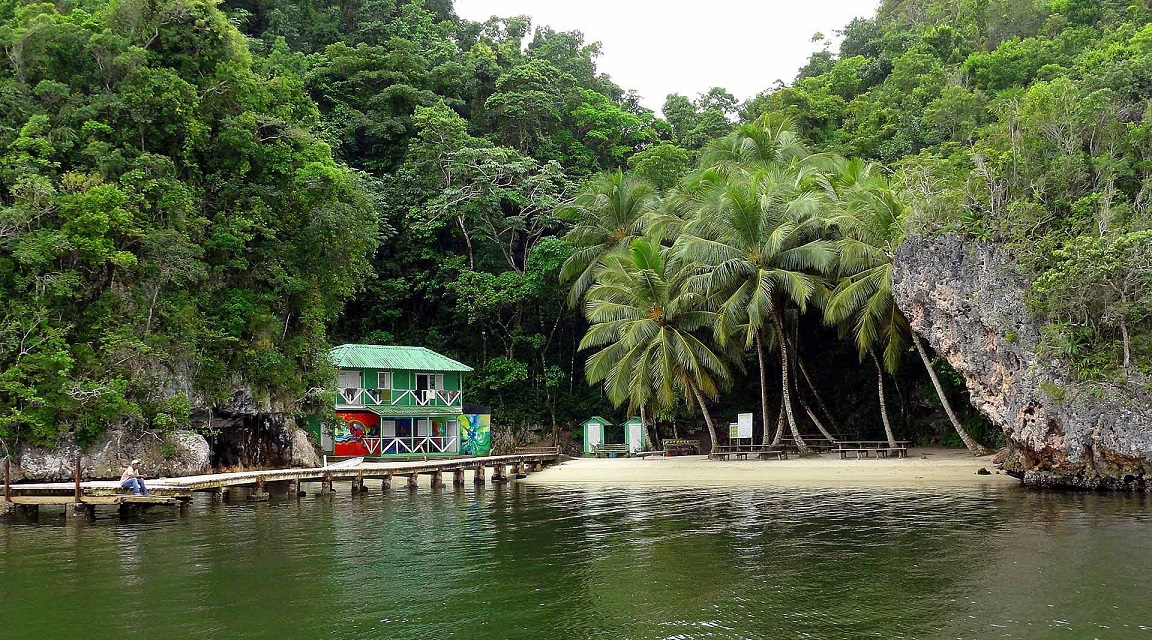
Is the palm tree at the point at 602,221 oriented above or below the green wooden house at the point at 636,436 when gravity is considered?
above

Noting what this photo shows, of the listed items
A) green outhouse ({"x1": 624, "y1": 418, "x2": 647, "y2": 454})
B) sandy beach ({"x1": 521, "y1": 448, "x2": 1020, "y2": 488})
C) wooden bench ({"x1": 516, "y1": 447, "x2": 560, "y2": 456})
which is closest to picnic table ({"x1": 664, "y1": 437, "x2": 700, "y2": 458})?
green outhouse ({"x1": 624, "y1": 418, "x2": 647, "y2": 454})

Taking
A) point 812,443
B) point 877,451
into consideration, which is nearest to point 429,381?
point 812,443

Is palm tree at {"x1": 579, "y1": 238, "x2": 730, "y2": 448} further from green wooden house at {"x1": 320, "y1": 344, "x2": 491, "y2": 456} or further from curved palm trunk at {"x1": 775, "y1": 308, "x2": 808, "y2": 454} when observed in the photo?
green wooden house at {"x1": 320, "y1": 344, "x2": 491, "y2": 456}

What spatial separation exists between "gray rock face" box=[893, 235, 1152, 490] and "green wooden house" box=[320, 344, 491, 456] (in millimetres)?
18069

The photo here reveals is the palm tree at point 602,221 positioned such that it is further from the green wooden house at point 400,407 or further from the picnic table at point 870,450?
the picnic table at point 870,450

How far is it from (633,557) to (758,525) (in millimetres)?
3622

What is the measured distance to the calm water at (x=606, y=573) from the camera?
8.79m

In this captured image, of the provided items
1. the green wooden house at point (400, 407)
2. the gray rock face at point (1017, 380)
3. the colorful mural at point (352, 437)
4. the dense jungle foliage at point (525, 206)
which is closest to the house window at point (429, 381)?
the green wooden house at point (400, 407)

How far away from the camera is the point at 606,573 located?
37.5 ft

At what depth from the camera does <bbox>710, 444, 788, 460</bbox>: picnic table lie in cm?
2998

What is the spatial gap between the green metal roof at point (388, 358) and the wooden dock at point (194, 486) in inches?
255

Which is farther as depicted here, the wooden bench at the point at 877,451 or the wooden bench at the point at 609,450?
the wooden bench at the point at 609,450

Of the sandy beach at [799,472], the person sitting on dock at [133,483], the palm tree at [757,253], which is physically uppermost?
the palm tree at [757,253]

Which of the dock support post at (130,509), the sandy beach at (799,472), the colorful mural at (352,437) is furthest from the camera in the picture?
the colorful mural at (352,437)
